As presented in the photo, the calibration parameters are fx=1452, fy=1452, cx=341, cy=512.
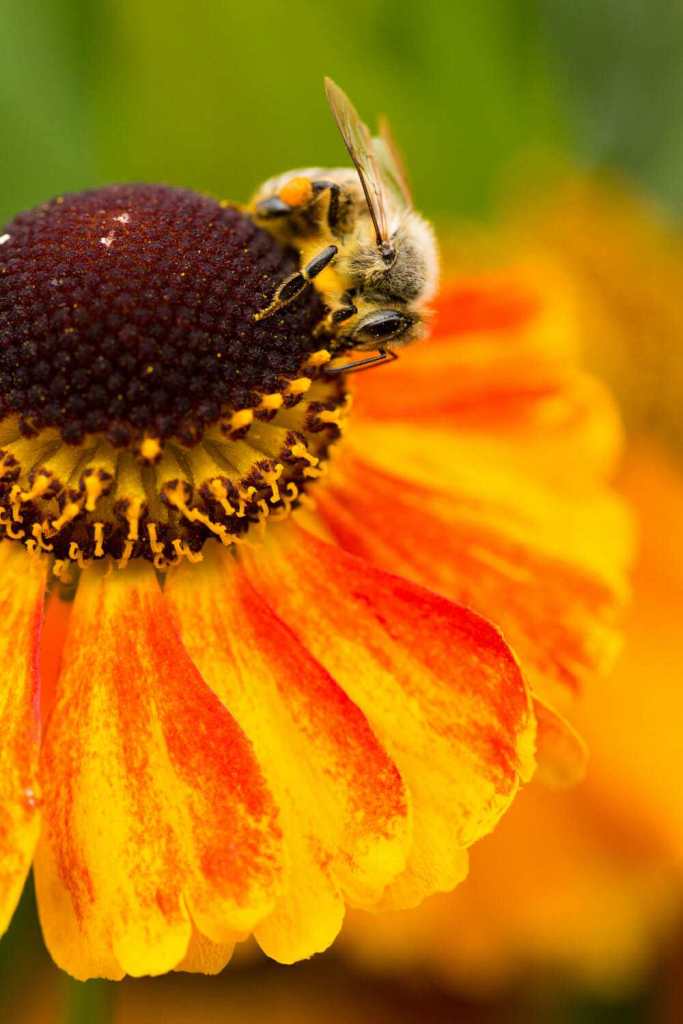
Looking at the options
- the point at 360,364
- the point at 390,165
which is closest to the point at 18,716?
the point at 360,364

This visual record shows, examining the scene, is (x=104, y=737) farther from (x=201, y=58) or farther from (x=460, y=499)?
(x=201, y=58)

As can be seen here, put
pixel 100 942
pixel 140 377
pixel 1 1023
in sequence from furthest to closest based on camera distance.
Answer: pixel 1 1023 → pixel 140 377 → pixel 100 942

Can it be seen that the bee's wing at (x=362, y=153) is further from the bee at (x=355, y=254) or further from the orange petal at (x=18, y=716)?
the orange petal at (x=18, y=716)

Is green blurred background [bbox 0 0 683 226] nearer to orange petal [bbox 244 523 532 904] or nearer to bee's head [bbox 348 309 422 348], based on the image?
bee's head [bbox 348 309 422 348]

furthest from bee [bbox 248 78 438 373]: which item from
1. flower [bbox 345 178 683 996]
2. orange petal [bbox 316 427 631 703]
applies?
flower [bbox 345 178 683 996]

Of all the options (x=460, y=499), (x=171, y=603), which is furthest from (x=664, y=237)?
(x=171, y=603)

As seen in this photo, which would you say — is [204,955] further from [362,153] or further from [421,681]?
[362,153]
